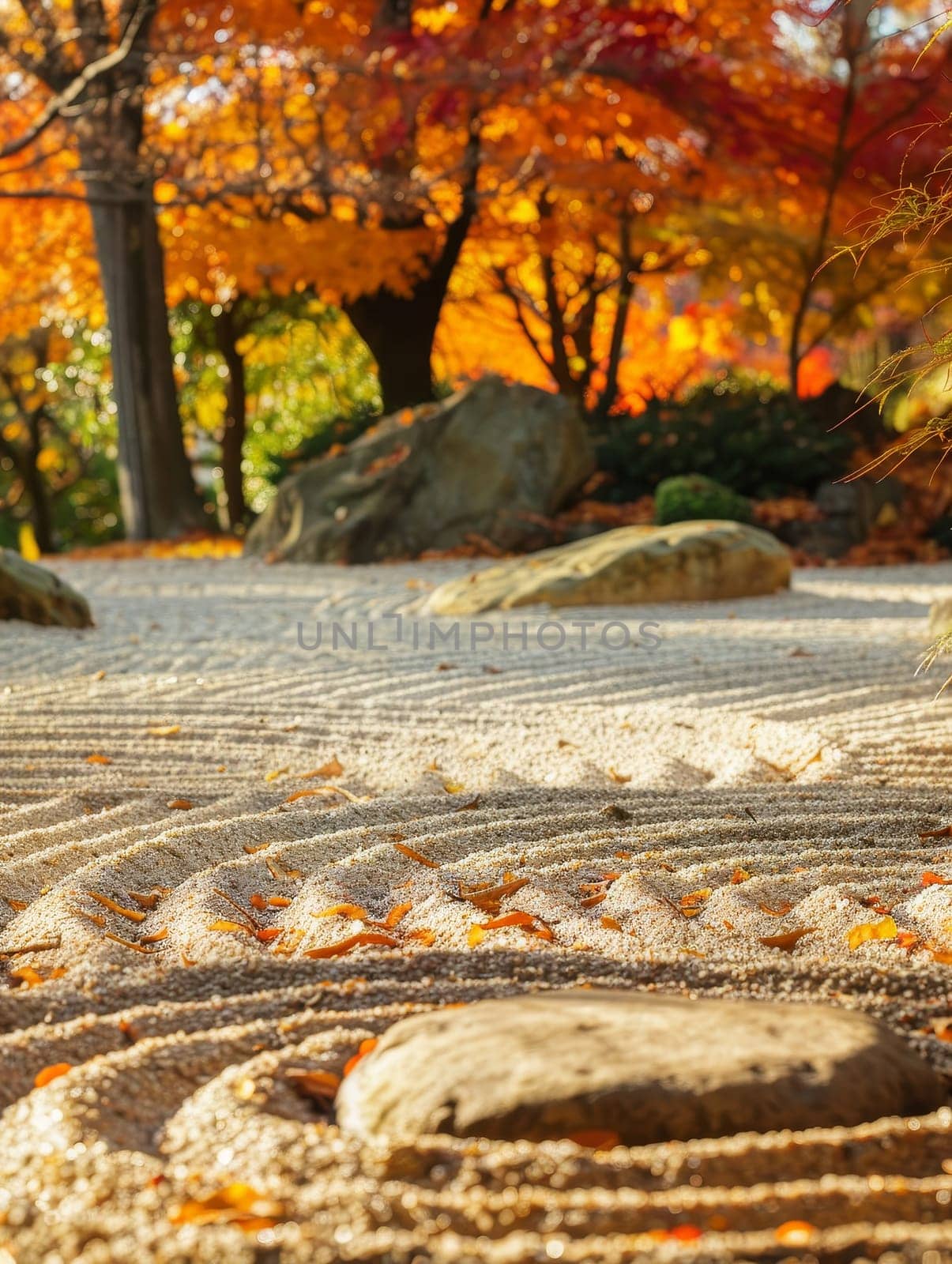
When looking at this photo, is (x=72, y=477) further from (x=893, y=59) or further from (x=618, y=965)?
(x=618, y=965)

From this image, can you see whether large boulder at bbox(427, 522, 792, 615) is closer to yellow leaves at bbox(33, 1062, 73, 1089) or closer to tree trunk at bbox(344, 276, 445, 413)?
yellow leaves at bbox(33, 1062, 73, 1089)

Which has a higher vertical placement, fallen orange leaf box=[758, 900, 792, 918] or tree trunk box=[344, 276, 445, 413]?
tree trunk box=[344, 276, 445, 413]

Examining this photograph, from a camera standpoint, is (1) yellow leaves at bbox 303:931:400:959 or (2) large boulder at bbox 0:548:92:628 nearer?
(1) yellow leaves at bbox 303:931:400:959

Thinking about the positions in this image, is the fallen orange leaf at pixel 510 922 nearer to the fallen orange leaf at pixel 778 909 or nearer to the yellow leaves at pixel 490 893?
the yellow leaves at pixel 490 893

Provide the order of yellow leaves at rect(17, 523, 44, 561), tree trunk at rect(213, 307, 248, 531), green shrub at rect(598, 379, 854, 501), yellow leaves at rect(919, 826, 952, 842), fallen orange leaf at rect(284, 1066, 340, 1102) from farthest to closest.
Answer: yellow leaves at rect(17, 523, 44, 561), tree trunk at rect(213, 307, 248, 531), green shrub at rect(598, 379, 854, 501), yellow leaves at rect(919, 826, 952, 842), fallen orange leaf at rect(284, 1066, 340, 1102)

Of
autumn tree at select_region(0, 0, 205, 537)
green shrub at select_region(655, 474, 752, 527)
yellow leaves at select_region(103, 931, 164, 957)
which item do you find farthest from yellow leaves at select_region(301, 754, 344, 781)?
autumn tree at select_region(0, 0, 205, 537)

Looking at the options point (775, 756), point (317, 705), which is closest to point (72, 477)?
point (317, 705)

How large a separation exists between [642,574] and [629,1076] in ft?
19.6

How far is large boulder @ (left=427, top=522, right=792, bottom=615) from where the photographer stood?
719 centimetres

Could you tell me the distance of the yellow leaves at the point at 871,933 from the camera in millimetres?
2238

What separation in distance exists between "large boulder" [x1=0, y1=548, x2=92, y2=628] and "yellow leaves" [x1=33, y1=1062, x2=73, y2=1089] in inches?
204

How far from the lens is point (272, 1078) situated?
1.63 metres

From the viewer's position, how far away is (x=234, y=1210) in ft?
4.28

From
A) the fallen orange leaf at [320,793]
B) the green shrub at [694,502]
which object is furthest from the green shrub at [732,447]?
the fallen orange leaf at [320,793]
